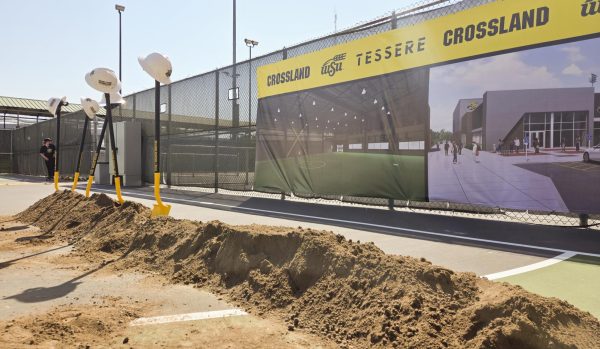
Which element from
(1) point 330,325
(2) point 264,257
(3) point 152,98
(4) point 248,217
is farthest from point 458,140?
(3) point 152,98

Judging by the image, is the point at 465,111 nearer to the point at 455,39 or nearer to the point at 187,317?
the point at 455,39

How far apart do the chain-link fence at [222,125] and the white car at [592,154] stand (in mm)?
1461

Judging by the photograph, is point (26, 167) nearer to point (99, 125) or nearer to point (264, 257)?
point (99, 125)

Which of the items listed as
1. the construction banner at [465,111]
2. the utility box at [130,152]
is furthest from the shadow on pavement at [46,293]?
the utility box at [130,152]

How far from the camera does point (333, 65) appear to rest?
10.0 metres

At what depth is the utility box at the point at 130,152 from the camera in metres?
17.2

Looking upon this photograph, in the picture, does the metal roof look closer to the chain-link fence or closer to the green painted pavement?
the chain-link fence

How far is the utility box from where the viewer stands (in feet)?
56.5

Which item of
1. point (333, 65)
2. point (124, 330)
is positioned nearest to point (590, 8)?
point (333, 65)

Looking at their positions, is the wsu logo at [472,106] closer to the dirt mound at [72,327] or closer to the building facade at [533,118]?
the building facade at [533,118]

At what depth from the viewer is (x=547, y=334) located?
2.38m

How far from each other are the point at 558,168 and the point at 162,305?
632cm

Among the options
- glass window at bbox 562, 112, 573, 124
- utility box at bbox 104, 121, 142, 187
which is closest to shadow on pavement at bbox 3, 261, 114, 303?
glass window at bbox 562, 112, 573, 124

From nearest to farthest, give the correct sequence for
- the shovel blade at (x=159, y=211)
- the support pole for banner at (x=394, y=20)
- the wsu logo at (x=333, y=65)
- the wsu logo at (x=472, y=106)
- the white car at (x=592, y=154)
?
the white car at (x=592, y=154) < the shovel blade at (x=159, y=211) < the wsu logo at (x=472, y=106) < the support pole for banner at (x=394, y=20) < the wsu logo at (x=333, y=65)
